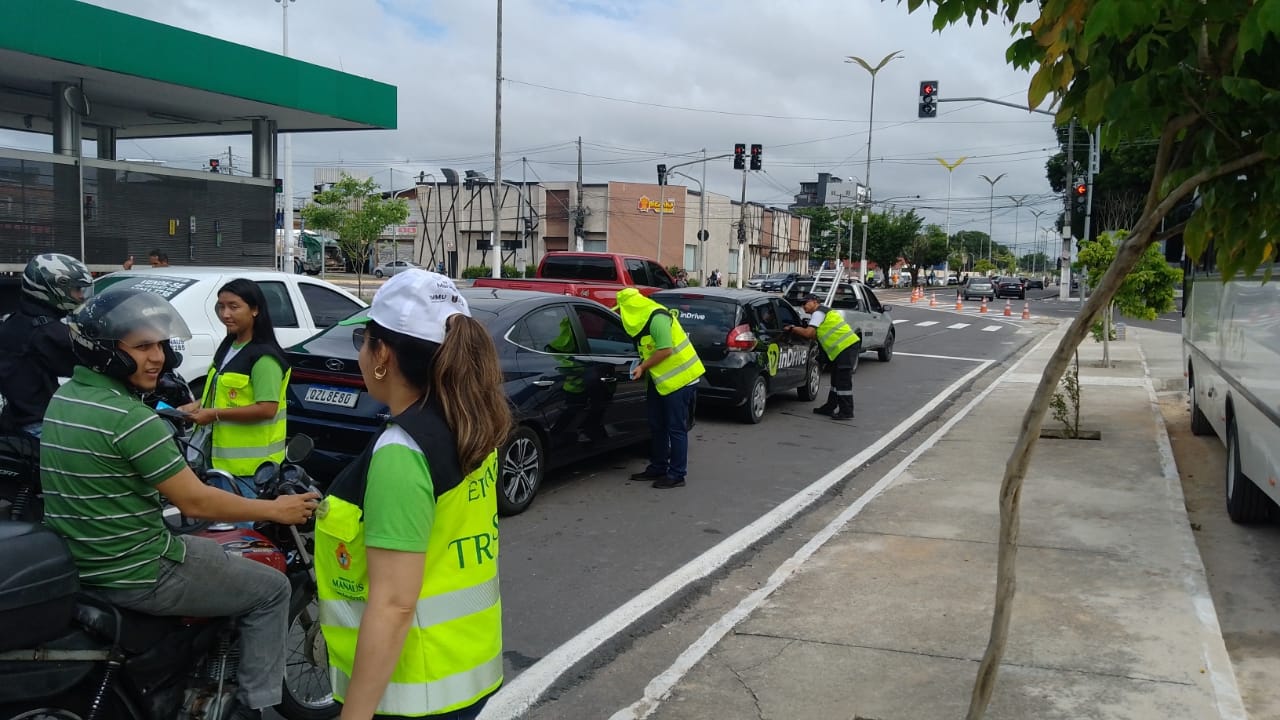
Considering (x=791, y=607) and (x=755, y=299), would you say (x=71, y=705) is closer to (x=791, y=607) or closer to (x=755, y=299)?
(x=791, y=607)

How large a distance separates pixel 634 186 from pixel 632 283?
50.5m

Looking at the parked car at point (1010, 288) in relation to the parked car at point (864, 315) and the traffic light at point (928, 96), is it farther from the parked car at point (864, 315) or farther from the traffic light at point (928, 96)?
the parked car at point (864, 315)

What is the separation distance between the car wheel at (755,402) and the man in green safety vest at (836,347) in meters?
0.89

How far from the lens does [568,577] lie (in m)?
6.07

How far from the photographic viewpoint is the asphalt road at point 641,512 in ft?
18.4

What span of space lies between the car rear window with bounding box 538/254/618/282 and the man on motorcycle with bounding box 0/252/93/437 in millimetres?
13788

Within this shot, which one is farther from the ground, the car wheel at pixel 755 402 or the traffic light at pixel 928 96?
the traffic light at pixel 928 96

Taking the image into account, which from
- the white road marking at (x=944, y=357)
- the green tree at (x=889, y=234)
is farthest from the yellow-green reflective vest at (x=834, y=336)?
the green tree at (x=889, y=234)

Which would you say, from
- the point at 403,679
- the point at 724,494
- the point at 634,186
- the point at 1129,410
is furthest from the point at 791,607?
the point at 634,186

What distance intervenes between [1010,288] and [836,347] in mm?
53582

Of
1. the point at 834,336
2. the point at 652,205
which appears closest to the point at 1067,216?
the point at 652,205

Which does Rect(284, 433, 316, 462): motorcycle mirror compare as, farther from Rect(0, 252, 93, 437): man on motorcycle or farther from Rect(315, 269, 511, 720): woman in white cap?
Rect(0, 252, 93, 437): man on motorcycle

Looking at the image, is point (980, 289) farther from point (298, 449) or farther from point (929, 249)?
point (298, 449)

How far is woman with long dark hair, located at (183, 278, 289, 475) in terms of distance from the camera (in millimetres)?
5004
